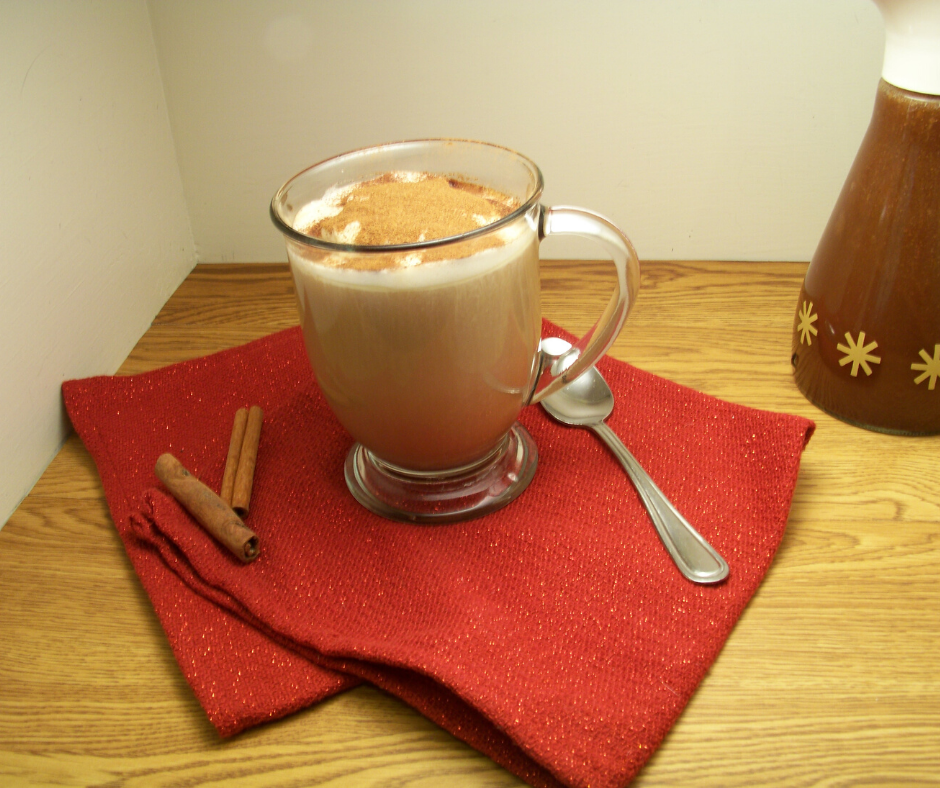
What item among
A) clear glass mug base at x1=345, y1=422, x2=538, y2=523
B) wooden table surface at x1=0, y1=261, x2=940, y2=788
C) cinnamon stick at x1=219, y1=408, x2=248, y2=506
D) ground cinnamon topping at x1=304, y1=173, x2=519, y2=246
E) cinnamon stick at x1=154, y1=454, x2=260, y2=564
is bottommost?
wooden table surface at x1=0, y1=261, x2=940, y2=788

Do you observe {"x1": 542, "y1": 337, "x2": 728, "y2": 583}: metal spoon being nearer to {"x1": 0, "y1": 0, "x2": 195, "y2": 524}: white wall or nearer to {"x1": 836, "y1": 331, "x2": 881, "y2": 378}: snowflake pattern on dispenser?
{"x1": 836, "y1": 331, "x2": 881, "y2": 378}: snowflake pattern on dispenser

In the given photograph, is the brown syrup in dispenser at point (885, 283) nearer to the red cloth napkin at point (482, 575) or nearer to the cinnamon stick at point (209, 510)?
the red cloth napkin at point (482, 575)

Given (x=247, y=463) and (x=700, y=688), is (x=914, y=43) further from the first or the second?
(x=247, y=463)

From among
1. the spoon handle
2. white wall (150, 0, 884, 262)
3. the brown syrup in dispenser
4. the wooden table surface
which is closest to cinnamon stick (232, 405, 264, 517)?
the wooden table surface


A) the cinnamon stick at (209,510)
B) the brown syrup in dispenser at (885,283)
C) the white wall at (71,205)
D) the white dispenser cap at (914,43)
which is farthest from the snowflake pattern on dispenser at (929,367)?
the white wall at (71,205)

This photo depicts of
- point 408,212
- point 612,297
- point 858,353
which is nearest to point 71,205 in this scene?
point 408,212

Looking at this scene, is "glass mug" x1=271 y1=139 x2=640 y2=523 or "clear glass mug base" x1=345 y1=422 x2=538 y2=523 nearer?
"glass mug" x1=271 y1=139 x2=640 y2=523
